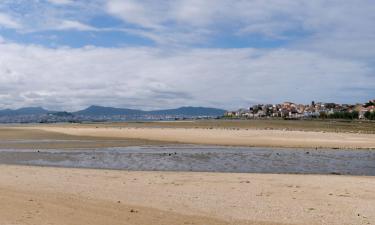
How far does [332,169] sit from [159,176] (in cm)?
941

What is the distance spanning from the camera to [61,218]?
10.0 metres

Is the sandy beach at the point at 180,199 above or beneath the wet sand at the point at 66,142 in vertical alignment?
beneath

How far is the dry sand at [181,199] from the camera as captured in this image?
10.5 metres

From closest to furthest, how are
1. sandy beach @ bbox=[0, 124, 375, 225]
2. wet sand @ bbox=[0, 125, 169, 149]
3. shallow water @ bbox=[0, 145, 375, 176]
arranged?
1. sandy beach @ bbox=[0, 124, 375, 225]
2. shallow water @ bbox=[0, 145, 375, 176]
3. wet sand @ bbox=[0, 125, 169, 149]

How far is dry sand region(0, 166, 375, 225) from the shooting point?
10492 millimetres

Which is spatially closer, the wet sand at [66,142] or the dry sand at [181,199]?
the dry sand at [181,199]

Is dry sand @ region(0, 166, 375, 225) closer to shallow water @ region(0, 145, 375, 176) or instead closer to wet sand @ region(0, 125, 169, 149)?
shallow water @ region(0, 145, 375, 176)

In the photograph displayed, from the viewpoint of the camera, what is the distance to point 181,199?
512 inches

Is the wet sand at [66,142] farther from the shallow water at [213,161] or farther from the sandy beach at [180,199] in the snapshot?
the sandy beach at [180,199]

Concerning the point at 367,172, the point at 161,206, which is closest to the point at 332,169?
the point at 367,172

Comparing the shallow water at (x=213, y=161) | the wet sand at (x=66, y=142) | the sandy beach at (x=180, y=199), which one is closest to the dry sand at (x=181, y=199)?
the sandy beach at (x=180, y=199)

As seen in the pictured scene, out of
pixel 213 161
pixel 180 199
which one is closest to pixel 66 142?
pixel 213 161

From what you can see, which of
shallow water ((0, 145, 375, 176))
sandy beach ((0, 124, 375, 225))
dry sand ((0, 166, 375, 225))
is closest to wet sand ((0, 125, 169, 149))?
shallow water ((0, 145, 375, 176))

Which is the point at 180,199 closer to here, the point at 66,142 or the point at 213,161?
the point at 213,161
